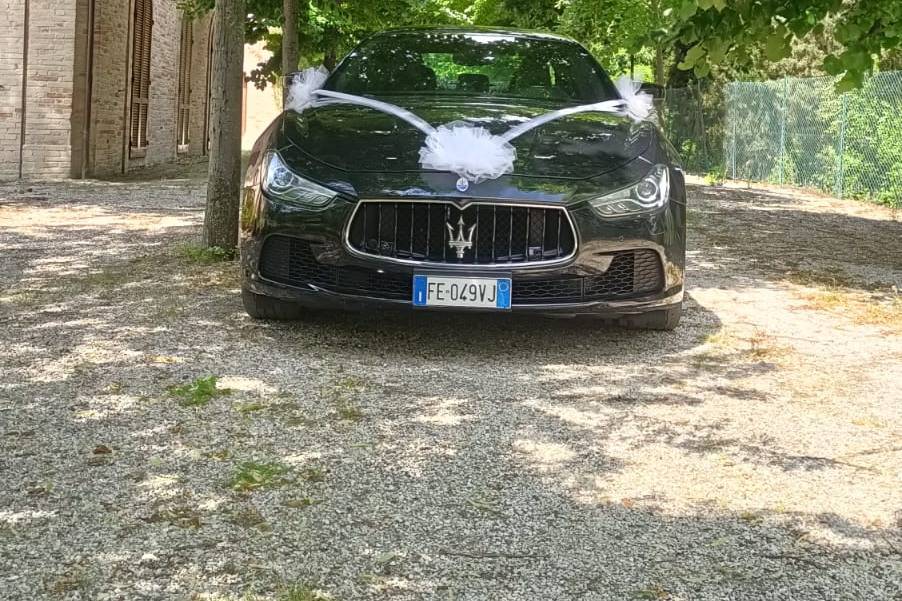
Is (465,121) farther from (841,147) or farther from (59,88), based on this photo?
(841,147)

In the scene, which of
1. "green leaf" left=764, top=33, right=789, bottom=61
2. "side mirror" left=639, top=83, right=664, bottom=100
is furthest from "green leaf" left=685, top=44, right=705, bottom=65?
"side mirror" left=639, top=83, right=664, bottom=100

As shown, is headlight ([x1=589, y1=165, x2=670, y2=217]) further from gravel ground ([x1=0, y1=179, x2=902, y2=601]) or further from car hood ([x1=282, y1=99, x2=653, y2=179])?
gravel ground ([x1=0, y1=179, x2=902, y2=601])

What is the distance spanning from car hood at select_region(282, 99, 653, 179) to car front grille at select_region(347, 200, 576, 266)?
0.19m

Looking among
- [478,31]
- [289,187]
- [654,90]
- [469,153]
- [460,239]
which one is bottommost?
[460,239]

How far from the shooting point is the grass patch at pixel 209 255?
809 cm

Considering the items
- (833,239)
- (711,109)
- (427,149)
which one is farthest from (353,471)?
(711,109)

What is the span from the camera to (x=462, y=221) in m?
5.29

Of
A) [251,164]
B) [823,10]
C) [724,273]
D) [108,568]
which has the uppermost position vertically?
[823,10]

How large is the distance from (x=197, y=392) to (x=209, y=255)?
3651mm

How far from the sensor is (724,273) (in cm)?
890

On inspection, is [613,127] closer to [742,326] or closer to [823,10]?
[742,326]

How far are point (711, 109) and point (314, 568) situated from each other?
2447 centimetres

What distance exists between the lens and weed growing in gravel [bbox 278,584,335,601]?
2766mm

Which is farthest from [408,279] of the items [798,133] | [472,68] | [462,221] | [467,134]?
[798,133]
